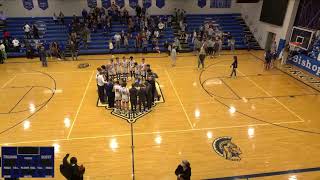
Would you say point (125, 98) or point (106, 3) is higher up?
point (106, 3)

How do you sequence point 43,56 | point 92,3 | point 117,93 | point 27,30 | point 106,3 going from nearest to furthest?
point 117,93
point 43,56
point 27,30
point 92,3
point 106,3

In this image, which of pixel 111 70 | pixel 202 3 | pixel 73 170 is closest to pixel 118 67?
pixel 111 70

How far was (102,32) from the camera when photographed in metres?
23.6

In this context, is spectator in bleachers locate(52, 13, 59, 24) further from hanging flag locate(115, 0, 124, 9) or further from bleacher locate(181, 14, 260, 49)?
bleacher locate(181, 14, 260, 49)

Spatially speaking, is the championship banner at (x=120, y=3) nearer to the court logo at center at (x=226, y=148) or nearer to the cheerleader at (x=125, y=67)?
the cheerleader at (x=125, y=67)

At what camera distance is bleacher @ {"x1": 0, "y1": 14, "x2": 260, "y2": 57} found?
22.2 meters

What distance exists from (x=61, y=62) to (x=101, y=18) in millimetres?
6392

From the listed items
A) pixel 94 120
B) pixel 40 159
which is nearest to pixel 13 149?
pixel 40 159

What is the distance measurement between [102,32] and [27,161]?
18.7 m

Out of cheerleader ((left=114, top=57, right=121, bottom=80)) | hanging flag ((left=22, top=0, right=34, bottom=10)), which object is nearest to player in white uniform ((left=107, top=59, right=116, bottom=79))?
cheerleader ((left=114, top=57, right=121, bottom=80))

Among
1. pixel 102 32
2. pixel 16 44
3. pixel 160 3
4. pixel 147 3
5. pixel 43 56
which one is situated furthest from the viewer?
pixel 160 3

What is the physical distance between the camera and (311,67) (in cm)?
1706

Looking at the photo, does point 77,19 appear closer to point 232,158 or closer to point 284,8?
point 284,8

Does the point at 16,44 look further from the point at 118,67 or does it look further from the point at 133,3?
the point at 118,67
